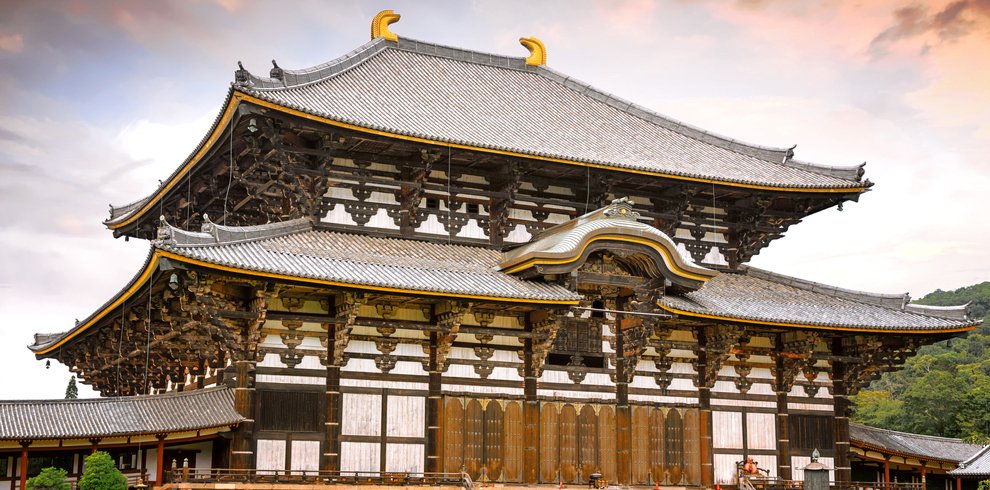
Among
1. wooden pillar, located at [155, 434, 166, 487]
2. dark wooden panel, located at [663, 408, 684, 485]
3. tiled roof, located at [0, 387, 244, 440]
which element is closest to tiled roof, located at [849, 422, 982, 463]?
dark wooden panel, located at [663, 408, 684, 485]

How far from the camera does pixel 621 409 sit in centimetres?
3025

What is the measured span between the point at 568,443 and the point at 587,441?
58 cm

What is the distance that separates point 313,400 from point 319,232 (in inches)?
181

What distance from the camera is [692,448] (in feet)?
102

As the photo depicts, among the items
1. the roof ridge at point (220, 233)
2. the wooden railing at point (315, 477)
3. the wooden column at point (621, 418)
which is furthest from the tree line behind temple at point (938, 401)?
the roof ridge at point (220, 233)

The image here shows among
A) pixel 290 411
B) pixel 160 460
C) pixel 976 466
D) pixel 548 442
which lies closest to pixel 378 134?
pixel 290 411

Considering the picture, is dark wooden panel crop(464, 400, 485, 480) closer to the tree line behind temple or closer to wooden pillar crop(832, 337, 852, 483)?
wooden pillar crop(832, 337, 852, 483)

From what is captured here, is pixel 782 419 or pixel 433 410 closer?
pixel 433 410

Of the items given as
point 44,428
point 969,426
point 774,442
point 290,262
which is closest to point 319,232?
point 290,262

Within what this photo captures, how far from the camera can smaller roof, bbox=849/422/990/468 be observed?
34969 millimetres

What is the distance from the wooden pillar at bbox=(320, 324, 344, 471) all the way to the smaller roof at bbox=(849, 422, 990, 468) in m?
16.2

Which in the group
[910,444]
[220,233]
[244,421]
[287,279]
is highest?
[220,233]

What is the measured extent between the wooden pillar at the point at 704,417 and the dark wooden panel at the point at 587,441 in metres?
3.31

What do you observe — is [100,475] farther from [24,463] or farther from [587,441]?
[587,441]
